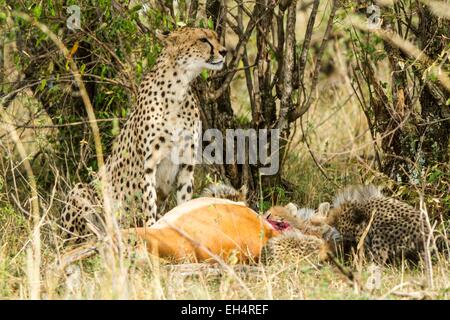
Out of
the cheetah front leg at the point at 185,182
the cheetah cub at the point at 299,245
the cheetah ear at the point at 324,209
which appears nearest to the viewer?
the cheetah cub at the point at 299,245

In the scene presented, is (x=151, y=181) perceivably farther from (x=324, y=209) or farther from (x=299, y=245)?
(x=299, y=245)

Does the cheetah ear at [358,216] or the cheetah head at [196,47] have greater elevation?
the cheetah head at [196,47]

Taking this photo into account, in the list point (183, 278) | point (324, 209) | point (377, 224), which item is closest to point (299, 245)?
point (377, 224)

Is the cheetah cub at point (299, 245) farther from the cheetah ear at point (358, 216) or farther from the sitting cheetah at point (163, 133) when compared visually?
the sitting cheetah at point (163, 133)

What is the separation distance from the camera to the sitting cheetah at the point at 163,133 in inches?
247

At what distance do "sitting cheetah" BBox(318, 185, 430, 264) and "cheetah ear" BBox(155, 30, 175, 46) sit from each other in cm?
153

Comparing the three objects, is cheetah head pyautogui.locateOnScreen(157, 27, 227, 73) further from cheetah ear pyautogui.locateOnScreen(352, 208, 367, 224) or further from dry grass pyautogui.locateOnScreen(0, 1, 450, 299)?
cheetah ear pyautogui.locateOnScreen(352, 208, 367, 224)

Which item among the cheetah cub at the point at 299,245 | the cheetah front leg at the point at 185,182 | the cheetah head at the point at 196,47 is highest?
the cheetah head at the point at 196,47

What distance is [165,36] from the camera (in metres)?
6.30

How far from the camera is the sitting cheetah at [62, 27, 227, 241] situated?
6.29 meters

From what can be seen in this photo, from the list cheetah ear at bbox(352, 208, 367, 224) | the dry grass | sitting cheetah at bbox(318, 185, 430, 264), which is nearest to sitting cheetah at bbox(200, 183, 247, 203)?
sitting cheetah at bbox(318, 185, 430, 264)

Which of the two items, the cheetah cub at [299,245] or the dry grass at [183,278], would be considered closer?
the dry grass at [183,278]

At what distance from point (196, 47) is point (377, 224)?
173 cm

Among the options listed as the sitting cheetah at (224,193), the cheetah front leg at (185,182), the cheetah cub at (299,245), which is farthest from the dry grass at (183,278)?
the cheetah front leg at (185,182)
